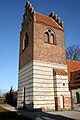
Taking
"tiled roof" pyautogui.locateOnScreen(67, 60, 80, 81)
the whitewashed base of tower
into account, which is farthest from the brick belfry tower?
"tiled roof" pyautogui.locateOnScreen(67, 60, 80, 81)

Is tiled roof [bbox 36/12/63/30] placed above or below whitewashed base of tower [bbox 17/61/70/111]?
above

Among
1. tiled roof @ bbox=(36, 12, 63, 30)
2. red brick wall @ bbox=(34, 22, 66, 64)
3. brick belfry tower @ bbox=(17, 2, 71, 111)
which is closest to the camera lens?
brick belfry tower @ bbox=(17, 2, 71, 111)

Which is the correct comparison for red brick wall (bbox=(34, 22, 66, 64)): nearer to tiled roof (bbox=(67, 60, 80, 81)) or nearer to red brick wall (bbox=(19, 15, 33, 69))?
red brick wall (bbox=(19, 15, 33, 69))

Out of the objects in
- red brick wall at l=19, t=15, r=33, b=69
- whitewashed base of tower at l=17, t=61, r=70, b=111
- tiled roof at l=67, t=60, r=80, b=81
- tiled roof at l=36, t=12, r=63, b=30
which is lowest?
whitewashed base of tower at l=17, t=61, r=70, b=111

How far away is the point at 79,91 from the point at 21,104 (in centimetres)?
856

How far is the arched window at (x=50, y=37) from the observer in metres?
22.3

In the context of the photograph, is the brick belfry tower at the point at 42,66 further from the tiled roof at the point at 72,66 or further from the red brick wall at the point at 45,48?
the tiled roof at the point at 72,66

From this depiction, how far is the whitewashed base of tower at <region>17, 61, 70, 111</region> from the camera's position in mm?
18369

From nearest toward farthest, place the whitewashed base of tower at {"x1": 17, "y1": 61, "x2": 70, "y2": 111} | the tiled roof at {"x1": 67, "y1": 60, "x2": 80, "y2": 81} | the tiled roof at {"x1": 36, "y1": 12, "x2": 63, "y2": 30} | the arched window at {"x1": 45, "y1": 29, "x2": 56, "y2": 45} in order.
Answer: the whitewashed base of tower at {"x1": 17, "y1": 61, "x2": 70, "y2": 111} → the arched window at {"x1": 45, "y1": 29, "x2": 56, "y2": 45} → the tiled roof at {"x1": 36, "y1": 12, "x2": 63, "y2": 30} → the tiled roof at {"x1": 67, "y1": 60, "x2": 80, "y2": 81}

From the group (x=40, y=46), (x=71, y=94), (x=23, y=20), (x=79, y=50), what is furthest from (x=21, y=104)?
(x=79, y=50)

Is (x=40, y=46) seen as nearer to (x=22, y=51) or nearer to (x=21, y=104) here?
(x=22, y=51)

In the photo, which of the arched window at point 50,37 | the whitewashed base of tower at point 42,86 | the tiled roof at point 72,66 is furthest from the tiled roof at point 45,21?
the whitewashed base of tower at point 42,86

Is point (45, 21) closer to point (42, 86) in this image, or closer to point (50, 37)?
point (50, 37)

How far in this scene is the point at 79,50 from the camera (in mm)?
37906
